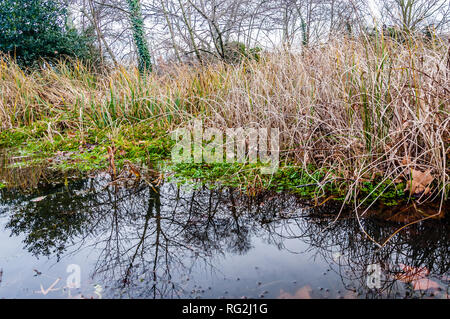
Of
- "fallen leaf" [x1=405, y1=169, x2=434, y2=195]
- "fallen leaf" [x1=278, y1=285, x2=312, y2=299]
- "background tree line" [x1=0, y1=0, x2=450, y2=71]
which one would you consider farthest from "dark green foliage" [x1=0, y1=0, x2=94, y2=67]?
"fallen leaf" [x1=278, y1=285, x2=312, y2=299]

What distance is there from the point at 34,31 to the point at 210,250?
29.0 feet

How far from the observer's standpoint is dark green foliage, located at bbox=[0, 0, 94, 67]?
23.7 feet

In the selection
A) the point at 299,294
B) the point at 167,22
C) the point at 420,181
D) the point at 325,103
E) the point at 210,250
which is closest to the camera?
the point at 299,294

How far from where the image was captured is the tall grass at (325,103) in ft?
6.02

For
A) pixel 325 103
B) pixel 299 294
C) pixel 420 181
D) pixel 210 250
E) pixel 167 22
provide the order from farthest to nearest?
pixel 167 22 → pixel 325 103 → pixel 420 181 → pixel 210 250 → pixel 299 294

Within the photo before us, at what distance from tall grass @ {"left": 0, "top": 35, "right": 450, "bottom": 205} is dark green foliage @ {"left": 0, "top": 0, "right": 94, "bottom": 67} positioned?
2.94 metres

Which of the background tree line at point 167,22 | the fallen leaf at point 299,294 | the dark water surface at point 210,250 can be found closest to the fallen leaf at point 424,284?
the dark water surface at point 210,250

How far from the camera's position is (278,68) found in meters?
3.24

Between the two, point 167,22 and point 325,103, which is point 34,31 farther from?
point 325,103

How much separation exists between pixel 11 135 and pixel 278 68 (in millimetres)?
3738

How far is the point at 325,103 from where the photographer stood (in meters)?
2.32

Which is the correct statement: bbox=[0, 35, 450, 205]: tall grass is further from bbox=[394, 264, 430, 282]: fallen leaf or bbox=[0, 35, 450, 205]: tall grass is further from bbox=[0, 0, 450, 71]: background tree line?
bbox=[0, 0, 450, 71]: background tree line

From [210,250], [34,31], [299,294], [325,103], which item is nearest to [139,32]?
[34,31]

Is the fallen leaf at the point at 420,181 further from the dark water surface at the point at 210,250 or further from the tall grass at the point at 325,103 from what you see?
the dark water surface at the point at 210,250
